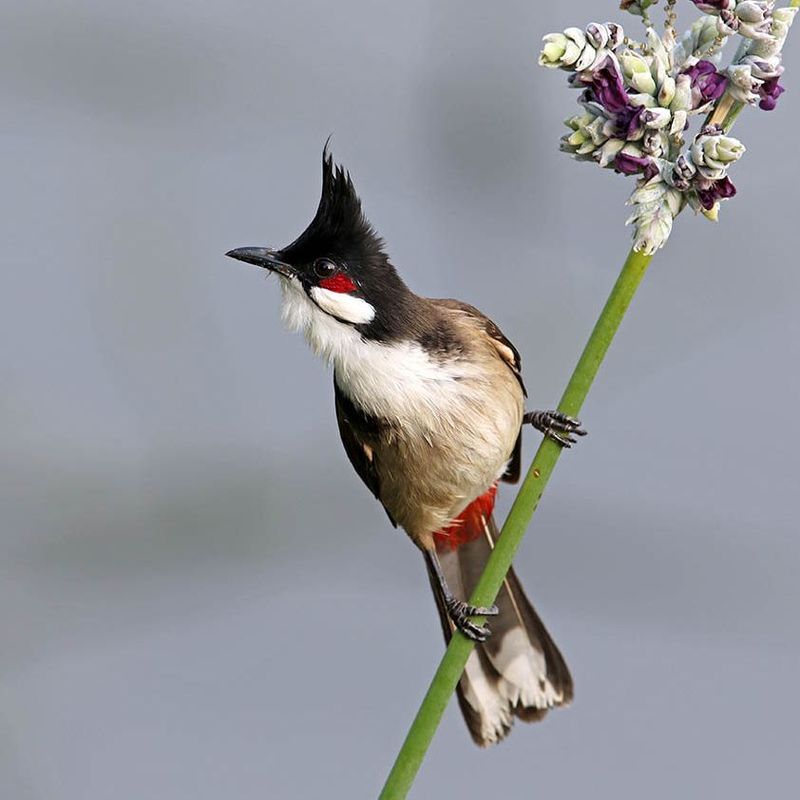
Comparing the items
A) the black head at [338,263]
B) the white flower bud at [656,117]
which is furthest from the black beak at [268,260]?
the white flower bud at [656,117]

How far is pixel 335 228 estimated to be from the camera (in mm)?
3145

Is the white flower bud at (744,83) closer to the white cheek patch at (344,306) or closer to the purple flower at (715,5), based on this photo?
the purple flower at (715,5)

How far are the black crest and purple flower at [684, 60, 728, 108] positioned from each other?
1.38 meters

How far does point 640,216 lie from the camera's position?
73.0 inches

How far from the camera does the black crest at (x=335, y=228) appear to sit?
3102mm

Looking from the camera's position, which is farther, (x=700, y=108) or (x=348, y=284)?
(x=348, y=284)

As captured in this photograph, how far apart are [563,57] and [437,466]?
72.1 inches

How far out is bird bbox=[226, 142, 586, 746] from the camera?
10.3 feet

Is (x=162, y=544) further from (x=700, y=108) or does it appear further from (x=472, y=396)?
(x=700, y=108)

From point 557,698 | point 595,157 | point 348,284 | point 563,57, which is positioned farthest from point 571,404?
point 557,698

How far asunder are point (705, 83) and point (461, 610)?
164 centimetres

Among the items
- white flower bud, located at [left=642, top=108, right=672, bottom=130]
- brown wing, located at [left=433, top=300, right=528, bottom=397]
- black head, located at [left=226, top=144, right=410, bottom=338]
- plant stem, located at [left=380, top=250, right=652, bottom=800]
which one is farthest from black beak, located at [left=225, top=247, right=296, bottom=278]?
white flower bud, located at [left=642, top=108, right=672, bottom=130]

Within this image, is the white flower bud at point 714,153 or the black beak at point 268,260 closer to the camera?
the white flower bud at point 714,153

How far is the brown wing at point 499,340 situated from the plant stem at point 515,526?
1485mm
